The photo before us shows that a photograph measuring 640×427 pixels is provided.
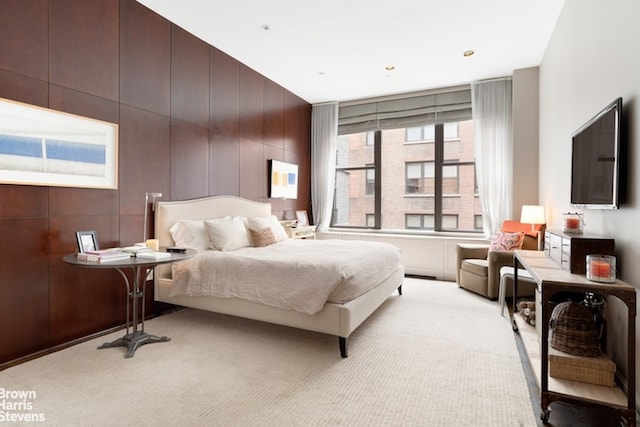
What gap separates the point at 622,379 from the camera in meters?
1.88

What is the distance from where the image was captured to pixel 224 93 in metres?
4.33

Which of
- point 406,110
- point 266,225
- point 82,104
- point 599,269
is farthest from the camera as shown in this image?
point 406,110

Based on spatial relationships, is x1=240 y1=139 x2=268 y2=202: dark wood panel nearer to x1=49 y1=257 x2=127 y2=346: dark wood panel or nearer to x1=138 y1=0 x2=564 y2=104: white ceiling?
x1=138 y1=0 x2=564 y2=104: white ceiling

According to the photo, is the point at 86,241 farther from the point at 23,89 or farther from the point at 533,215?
the point at 533,215

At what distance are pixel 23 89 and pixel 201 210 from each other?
74.7 inches

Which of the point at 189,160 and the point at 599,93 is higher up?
the point at 599,93

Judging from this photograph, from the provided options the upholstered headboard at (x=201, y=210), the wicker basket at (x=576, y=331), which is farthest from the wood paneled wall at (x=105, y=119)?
the wicker basket at (x=576, y=331)

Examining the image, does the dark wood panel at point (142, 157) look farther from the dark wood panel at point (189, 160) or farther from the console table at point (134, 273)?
the console table at point (134, 273)

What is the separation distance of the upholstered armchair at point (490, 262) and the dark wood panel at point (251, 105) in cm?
339

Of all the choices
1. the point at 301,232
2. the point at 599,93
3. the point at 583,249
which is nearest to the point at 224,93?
the point at 301,232

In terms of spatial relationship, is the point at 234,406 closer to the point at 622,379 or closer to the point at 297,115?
the point at 622,379

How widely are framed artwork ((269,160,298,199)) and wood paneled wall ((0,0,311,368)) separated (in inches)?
32.5

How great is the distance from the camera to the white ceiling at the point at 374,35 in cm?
330

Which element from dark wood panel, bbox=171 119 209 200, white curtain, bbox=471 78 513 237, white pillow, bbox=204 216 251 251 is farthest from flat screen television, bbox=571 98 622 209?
dark wood panel, bbox=171 119 209 200
